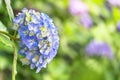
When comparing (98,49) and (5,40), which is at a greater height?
(98,49)

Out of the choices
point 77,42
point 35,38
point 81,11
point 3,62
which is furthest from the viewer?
point 81,11

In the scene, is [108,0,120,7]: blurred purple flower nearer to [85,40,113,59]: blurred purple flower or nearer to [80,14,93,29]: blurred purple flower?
[80,14,93,29]: blurred purple flower

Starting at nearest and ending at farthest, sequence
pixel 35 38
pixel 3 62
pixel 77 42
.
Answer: pixel 35 38, pixel 3 62, pixel 77 42

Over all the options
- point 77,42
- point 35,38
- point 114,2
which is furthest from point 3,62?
point 35,38

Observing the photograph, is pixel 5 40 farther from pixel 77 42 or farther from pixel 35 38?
pixel 77 42

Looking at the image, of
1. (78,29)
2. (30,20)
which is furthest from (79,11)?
(30,20)

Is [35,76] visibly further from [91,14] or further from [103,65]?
[91,14]

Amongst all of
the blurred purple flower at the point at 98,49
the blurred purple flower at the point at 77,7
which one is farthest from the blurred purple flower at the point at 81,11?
the blurred purple flower at the point at 98,49
